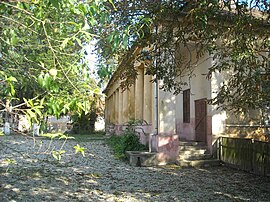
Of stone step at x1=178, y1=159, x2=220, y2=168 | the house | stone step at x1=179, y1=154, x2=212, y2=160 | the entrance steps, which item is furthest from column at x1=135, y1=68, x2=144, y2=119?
stone step at x1=178, y1=159, x2=220, y2=168

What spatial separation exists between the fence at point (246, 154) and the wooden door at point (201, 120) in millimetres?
1266

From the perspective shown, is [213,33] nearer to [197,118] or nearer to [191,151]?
[191,151]

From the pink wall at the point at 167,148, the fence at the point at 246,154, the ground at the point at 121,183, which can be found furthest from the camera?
the pink wall at the point at 167,148

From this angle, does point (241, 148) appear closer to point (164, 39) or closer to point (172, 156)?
point (172, 156)

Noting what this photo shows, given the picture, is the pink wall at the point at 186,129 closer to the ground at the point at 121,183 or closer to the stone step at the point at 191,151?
the stone step at the point at 191,151

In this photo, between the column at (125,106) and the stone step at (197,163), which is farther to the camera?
the column at (125,106)

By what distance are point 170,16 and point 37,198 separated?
4578mm

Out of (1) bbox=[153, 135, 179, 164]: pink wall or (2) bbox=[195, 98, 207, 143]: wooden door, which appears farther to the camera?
(2) bbox=[195, 98, 207, 143]: wooden door

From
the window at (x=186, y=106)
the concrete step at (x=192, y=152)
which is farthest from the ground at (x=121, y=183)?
the window at (x=186, y=106)

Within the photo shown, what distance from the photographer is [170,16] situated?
576cm

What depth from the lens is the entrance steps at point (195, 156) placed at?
929 cm

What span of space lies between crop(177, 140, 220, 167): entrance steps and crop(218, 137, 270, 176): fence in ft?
1.54

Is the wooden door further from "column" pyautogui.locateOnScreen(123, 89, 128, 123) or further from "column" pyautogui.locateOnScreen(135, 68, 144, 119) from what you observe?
"column" pyautogui.locateOnScreen(123, 89, 128, 123)

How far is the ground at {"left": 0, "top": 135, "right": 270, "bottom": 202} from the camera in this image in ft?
18.4
